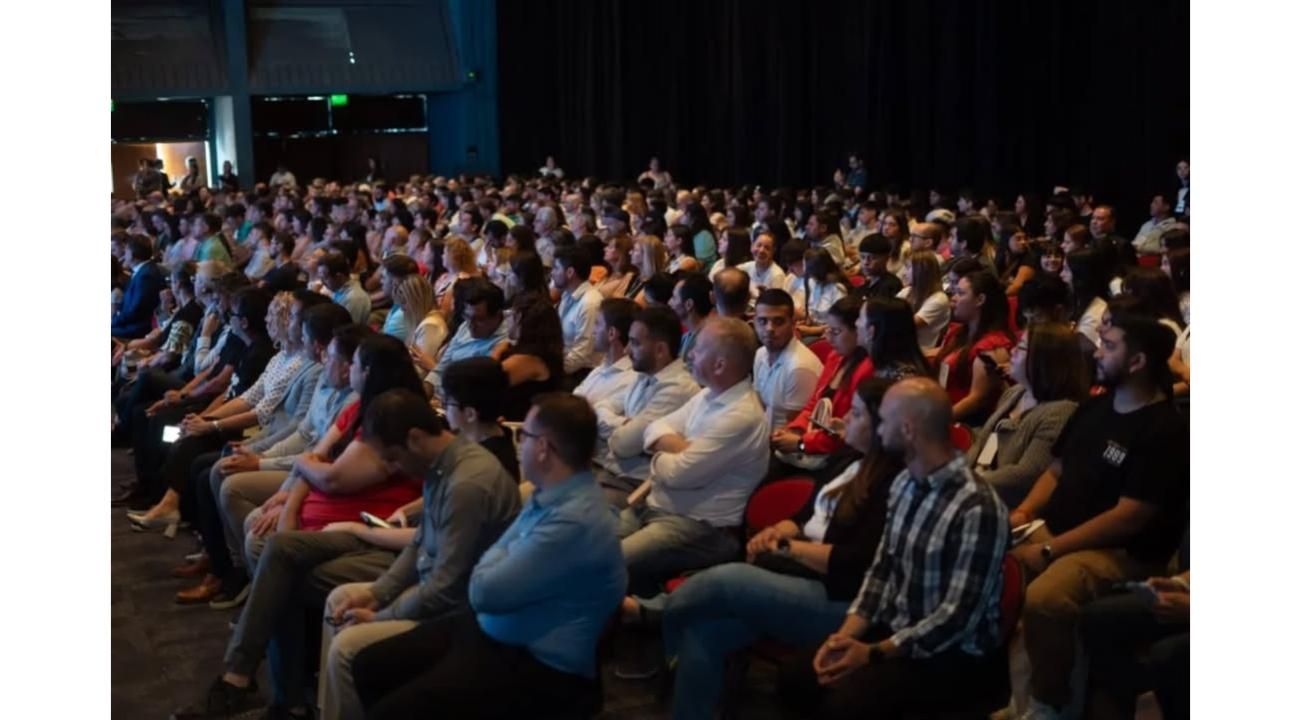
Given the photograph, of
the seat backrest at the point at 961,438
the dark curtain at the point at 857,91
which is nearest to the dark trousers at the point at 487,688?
the seat backrest at the point at 961,438

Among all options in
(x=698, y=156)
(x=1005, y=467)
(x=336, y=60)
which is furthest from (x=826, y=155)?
(x=1005, y=467)

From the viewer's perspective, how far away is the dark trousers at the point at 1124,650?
363cm

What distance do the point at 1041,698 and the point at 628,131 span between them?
2110 centimetres

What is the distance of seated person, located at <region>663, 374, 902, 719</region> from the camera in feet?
12.6

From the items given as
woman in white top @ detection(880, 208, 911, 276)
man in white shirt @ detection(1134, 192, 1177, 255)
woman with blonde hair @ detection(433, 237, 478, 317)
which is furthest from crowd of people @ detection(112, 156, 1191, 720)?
man in white shirt @ detection(1134, 192, 1177, 255)

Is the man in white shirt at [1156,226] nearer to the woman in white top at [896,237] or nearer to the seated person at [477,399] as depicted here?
the woman in white top at [896,237]

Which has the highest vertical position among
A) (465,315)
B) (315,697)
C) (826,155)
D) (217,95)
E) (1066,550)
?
(217,95)

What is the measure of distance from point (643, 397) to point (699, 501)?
2.49 feet

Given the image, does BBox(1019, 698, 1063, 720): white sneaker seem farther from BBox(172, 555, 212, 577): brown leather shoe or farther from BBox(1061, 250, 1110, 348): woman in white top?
BBox(172, 555, 212, 577): brown leather shoe

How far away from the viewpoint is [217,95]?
83.0ft

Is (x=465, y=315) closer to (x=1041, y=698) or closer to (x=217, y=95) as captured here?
(x=1041, y=698)

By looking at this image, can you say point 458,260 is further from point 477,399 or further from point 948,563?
point 948,563

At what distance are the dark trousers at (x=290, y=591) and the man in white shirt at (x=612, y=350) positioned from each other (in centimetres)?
137

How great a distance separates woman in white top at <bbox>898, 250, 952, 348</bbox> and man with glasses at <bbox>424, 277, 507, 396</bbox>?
1.78 m
